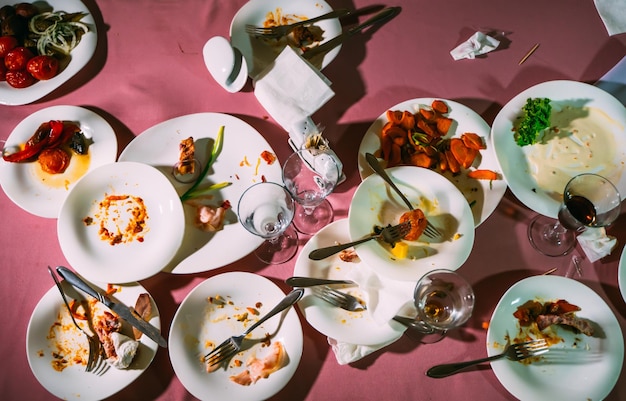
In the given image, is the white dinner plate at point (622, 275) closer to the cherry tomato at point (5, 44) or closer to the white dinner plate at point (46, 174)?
the white dinner plate at point (46, 174)

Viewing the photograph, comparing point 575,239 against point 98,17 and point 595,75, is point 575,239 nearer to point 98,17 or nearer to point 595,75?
point 595,75

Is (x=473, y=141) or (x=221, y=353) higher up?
(x=473, y=141)

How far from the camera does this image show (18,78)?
1614mm

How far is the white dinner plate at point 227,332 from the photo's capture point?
1440 millimetres

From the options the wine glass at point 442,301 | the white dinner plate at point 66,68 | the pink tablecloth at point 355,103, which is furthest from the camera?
the white dinner plate at point 66,68

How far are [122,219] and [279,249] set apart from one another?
0.51m

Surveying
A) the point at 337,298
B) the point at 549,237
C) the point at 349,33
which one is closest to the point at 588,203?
the point at 549,237

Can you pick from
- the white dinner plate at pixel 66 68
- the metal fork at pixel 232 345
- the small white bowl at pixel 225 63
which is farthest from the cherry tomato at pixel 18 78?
the metal fork at pixel 232 345

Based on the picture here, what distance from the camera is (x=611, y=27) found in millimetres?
1741

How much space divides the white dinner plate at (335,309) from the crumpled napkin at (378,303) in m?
0.03

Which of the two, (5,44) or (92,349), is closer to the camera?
(92,349)

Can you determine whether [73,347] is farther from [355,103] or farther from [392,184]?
[355,103]

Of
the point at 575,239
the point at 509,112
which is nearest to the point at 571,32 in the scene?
the point at 509,112

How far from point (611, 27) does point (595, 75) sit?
0.19 metres
